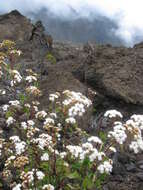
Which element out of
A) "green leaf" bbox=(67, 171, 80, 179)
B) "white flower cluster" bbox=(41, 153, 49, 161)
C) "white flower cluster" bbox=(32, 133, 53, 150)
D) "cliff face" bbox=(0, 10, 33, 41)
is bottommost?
"green leaf" bbox=(67, 171, 80, 179)

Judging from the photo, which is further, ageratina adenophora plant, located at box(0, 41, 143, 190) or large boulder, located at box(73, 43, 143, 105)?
large boulder, located at box(73, 43, 143, 105)

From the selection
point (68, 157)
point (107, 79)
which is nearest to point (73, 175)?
point (68, 157)

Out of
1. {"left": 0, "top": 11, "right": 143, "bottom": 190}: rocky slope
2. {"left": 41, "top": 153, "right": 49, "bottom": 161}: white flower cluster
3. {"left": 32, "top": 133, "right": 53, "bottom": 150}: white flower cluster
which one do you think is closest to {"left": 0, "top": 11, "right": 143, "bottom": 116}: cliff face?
{"left": 0, "top": 11, "right": 143, "bottom": 190}: rocky slope

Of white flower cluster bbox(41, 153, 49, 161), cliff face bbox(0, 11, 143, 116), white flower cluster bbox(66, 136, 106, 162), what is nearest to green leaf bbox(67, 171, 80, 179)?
white flower cluster bbox(66, 136, 106, 162)

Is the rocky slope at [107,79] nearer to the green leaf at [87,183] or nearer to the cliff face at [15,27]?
the green leaf at [87,183]

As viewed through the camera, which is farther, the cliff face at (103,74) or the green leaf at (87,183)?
the cliff face at (103,74)

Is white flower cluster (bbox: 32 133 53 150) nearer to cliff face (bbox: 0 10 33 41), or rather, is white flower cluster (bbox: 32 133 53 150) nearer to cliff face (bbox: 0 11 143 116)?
cliff face (bbox: 0 11 143 116)

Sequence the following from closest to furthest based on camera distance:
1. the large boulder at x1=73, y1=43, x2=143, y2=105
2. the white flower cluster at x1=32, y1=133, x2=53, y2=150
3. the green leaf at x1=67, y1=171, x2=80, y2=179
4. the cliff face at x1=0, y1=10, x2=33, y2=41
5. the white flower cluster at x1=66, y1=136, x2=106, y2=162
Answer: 1. the white flower cluster at x1=66, y1=136, x2=106, y2=162
2. the green leaf at x1=67, y1=171, x2=80, y2=179
3. the white flower cluster at x1=32, y1=133, x2=53, y2=150
4. the large boulder at x1=73, y1=43, x2=143, y2=105
5. the cliff face at x1=0, y1=10, x2=33, y2=41

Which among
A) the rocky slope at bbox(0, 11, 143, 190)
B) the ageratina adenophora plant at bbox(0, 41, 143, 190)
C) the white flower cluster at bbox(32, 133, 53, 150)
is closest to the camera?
the ageratina adenophora plant at bbox(0, 41, 143, 190)

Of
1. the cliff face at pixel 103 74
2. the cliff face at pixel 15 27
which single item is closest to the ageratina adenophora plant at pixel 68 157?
the cliff face at pixel 103 74

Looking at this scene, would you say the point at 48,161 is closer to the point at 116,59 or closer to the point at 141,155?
the point at 141,155

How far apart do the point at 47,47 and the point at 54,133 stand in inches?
488

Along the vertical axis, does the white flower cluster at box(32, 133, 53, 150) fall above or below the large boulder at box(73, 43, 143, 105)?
below

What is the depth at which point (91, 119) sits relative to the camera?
42.5ft
